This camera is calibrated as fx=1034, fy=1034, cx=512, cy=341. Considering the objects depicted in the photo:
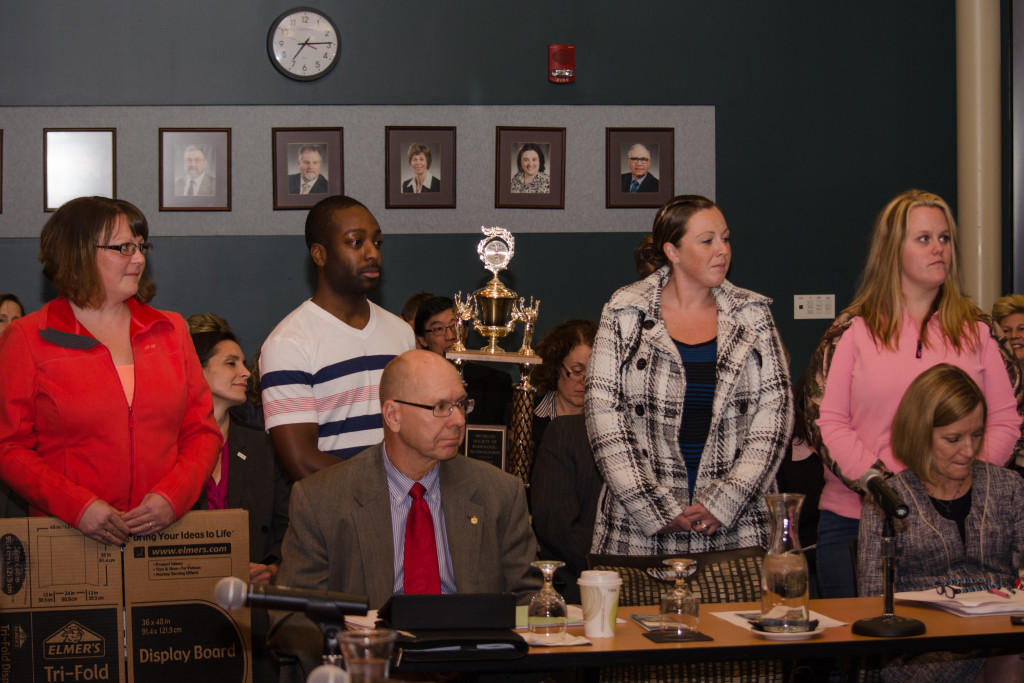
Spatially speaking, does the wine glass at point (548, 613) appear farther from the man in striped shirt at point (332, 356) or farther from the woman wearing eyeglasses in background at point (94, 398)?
the woman wearing eyeglasses in background at point (94, 398)

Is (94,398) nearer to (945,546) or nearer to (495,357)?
(495,357)

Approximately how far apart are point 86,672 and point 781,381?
2045 millimetres

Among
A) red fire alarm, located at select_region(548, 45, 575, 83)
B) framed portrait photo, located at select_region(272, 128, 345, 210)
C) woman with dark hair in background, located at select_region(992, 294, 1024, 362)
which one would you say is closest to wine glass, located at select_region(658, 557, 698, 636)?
woman with dark hair in background, located at select_region(992, 294, 1024, 362)

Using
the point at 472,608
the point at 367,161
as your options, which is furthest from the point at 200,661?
the point at 367,161

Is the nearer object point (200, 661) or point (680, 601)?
point (680, 601)

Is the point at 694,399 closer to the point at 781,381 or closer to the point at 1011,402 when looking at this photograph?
the point at 781,381

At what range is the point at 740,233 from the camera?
5.93 m

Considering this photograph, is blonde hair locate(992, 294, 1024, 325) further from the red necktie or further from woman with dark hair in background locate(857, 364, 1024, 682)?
the red necktie

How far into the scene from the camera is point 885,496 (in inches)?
85.4

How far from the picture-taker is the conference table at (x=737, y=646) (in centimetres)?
200

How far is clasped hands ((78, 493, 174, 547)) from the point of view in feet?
8.84

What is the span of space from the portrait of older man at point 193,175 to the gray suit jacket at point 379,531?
3526 millimetres

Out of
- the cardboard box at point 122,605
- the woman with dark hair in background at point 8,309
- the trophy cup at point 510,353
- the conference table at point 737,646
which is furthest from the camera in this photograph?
the woman with dark hair in background at point 8,309

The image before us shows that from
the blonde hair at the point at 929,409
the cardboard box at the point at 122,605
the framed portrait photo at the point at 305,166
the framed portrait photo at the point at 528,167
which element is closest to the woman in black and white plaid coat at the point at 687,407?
the blonde hair at the point at 929,409
